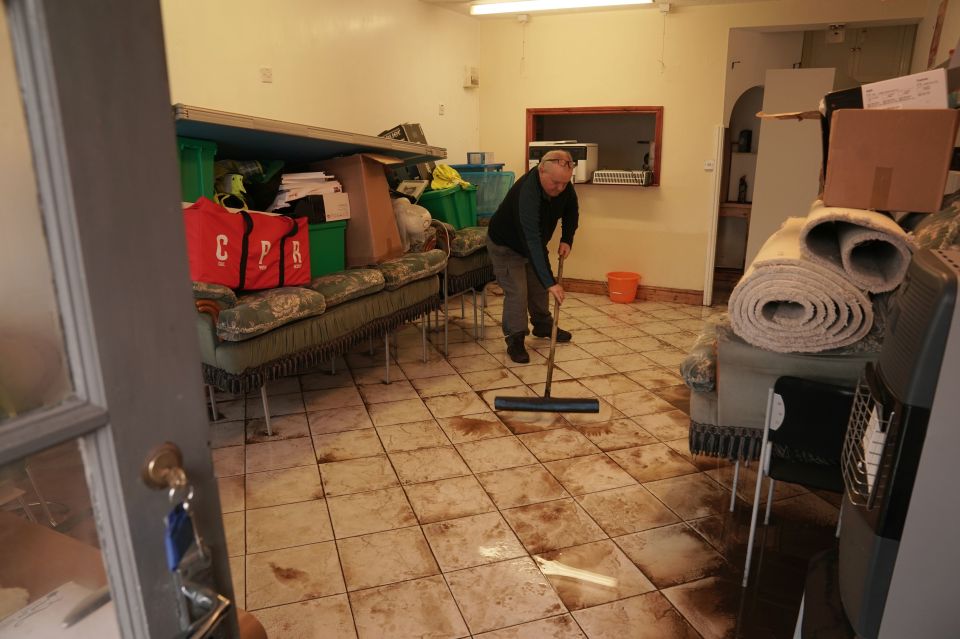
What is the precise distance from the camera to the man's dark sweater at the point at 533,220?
12.6 feet

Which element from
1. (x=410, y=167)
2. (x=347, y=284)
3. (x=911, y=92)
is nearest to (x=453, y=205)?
(x=410, y=167)

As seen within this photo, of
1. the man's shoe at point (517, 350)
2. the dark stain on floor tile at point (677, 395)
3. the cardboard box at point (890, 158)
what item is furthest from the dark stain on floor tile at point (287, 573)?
the man's shoe at point (517, 350)

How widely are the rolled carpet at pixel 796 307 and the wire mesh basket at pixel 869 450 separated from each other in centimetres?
33

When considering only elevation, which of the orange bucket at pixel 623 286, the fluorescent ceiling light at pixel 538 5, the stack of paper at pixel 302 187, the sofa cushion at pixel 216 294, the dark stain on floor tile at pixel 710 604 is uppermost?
the fluorescent ceiling light at pixel 538 5

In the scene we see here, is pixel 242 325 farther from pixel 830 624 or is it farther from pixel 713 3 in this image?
pixel 713 3

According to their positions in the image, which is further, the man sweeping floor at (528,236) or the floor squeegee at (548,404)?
the man sweeping floor at (528,236)

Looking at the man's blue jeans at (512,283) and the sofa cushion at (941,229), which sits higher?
the sofa cushion at (941,229)

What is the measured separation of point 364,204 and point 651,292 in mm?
3291

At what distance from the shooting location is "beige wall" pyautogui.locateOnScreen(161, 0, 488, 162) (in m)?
3.61

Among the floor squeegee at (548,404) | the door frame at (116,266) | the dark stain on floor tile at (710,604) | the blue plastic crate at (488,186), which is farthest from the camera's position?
the blue plastic crate at (488,186)

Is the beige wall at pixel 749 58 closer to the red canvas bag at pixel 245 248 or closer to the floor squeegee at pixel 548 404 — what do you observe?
the floor squeegee at pixel 548 404

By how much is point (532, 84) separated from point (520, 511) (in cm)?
458

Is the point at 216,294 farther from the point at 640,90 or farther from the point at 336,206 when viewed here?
the point at 640,90

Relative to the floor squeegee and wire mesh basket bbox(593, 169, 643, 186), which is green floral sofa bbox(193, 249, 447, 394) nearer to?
the floor squeegee
